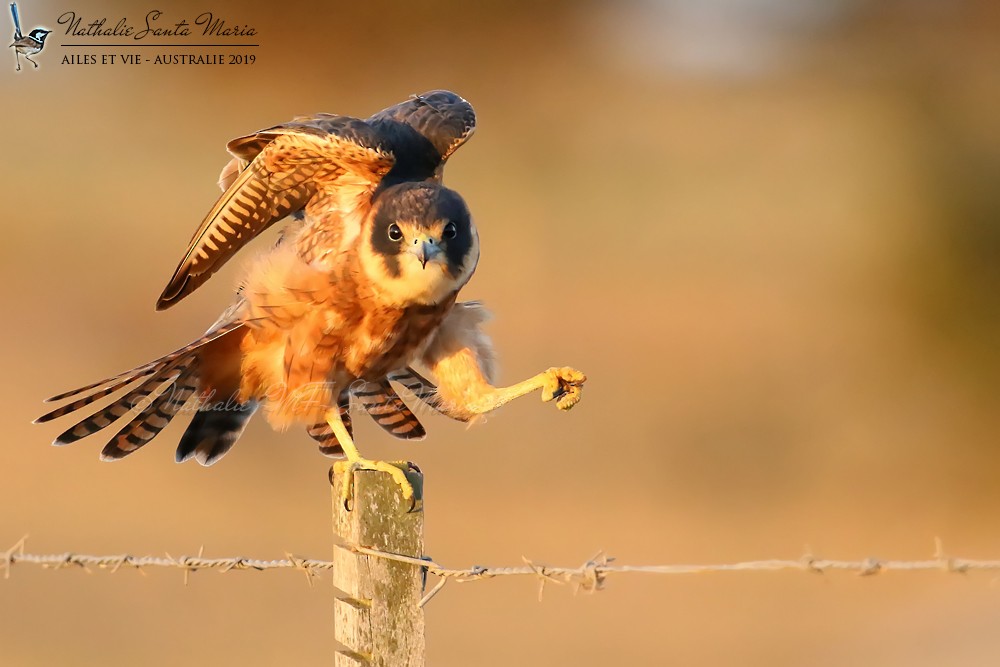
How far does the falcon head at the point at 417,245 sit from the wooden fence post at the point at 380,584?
1.17m

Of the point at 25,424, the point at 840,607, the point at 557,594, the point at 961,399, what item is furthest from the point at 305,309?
the point at 961,399

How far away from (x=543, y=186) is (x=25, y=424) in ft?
20.5

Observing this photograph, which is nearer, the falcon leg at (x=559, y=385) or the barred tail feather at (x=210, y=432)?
the falcon leg at (x=559, y=385)

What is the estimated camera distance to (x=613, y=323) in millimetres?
11734

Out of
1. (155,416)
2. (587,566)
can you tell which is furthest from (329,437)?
(587,566)

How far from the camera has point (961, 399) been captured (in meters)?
11.9

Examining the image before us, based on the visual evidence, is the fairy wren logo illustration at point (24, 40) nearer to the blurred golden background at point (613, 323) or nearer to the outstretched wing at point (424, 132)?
the blurred golden background at point (613, 323)

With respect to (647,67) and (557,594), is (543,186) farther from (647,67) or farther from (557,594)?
(557,594)

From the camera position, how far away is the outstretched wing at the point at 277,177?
3.48 m

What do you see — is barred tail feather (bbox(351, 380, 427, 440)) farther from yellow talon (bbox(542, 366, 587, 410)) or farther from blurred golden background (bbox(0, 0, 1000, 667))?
blurred golden background (bbox(0, 0, 1000, 667))
